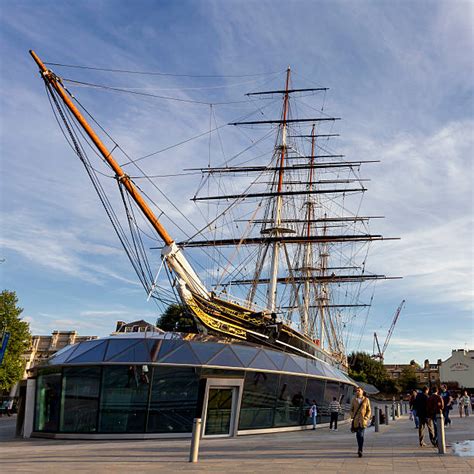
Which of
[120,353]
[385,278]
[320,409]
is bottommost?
[320,409]

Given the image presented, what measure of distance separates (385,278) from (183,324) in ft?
74.8

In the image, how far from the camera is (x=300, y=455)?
Answer: 40.5 feet

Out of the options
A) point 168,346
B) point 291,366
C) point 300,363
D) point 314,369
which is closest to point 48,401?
point 168,346

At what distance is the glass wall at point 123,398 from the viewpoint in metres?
18.4

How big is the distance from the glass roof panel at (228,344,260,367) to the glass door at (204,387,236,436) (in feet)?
3.95

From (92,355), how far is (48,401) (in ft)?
9.20

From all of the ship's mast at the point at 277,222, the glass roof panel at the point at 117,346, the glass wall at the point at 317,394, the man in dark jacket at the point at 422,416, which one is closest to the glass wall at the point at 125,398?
the glass roof panel at the point at 117,346

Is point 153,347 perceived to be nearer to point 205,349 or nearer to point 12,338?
point 205,349

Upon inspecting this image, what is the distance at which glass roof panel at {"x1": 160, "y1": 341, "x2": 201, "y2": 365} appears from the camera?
734 inches

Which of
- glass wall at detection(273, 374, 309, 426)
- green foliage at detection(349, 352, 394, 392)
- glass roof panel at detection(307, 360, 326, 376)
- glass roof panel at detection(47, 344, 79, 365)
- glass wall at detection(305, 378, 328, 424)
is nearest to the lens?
glass roof panel at detection(47, 344, 79, 365)

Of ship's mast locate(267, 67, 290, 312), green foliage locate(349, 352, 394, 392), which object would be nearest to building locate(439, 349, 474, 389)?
green foliage locate(349, 352, 394, 392)

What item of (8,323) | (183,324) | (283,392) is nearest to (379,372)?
(183,324)

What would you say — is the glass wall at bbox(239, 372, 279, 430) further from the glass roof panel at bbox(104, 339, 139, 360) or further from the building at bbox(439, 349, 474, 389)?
the building at bbox(439, 349, 474, 389)

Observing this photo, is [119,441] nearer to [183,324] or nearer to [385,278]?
[183,324]
